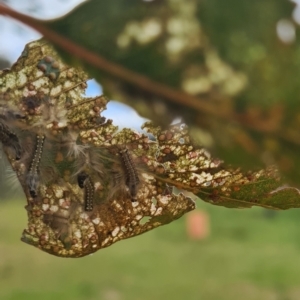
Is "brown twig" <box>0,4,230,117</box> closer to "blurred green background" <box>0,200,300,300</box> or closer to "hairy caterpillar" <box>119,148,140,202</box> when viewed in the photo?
"hairy caterpillar" <box>119,148,140,202</box>

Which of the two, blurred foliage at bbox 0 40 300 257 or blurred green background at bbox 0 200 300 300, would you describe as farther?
blurred green background at bbox 0 200 300 300

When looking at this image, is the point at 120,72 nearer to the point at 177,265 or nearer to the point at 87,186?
the point at 87,186

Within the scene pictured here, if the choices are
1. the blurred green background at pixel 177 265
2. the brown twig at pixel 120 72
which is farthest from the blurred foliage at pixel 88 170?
the blurred green background at pixel 177 265

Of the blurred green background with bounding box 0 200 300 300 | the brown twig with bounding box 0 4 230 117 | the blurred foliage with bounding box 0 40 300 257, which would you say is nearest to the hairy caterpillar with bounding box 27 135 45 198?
the blurred foliage with bounding box 0 40 300 257

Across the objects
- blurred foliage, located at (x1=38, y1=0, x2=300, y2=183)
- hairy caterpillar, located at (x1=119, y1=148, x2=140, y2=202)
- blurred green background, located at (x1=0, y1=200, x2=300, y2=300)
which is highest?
blurred green background, located at (x1=0, y1=200, x2=300, y2=300)

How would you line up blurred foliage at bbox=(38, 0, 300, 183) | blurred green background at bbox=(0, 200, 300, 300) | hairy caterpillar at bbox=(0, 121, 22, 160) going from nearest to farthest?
blurred foliage at bbox=(38, 0, 300, 183), hairy caterpillar at bbox=(0, 121, 22, 160), blurred green background at bbox=(0, 200, 300, 300)

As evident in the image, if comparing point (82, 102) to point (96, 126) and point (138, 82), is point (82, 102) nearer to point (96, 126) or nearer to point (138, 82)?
point (96, 126)
